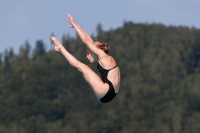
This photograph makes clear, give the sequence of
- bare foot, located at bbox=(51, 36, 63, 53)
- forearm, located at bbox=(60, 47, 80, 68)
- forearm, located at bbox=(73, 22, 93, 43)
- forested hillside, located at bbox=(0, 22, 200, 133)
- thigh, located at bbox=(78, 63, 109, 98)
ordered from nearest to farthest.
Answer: forearm, located at bbox=(60, 47, 80, 68), bare foot, located at bbox=(51, 36, 63, 53), thigh, located at bbox=(78, 63, 109, 98), forearm, located at bbox=(73, 22, 93, 43), forested hillside, located at bbox=(0, 22, 200, 133)

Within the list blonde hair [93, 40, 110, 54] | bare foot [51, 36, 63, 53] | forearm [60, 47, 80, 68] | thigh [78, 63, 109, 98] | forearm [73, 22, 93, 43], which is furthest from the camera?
forearm [73, 22, 93, 43]

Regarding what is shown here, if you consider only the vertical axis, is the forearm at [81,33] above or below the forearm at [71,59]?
above

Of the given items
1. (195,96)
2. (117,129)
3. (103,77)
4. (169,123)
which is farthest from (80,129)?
(103,77)

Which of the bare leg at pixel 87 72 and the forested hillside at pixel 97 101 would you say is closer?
the bare leg at pixel 87 72

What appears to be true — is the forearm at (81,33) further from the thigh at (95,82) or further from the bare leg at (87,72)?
the thigh at (95,82)

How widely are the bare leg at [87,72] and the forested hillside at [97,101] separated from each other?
119 meters

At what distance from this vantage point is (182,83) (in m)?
178

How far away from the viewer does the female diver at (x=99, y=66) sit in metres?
20.2

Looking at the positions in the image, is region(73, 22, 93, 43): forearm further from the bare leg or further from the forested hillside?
the forested hillside

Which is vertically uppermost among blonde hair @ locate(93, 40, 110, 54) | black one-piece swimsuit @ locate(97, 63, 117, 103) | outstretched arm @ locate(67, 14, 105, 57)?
outstretched arm @ locate(67, 14, 105, 57)

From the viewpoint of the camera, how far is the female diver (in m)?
20.2

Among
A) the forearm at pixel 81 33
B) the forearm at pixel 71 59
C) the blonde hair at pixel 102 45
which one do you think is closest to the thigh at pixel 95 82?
the forearm at pixel 71 59

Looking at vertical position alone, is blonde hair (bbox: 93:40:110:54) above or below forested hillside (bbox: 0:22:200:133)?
above

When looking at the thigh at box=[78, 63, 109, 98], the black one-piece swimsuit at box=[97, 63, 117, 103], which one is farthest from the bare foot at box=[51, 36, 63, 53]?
the black one-piece swimsuit at box=[97, 63, 117, 103]
